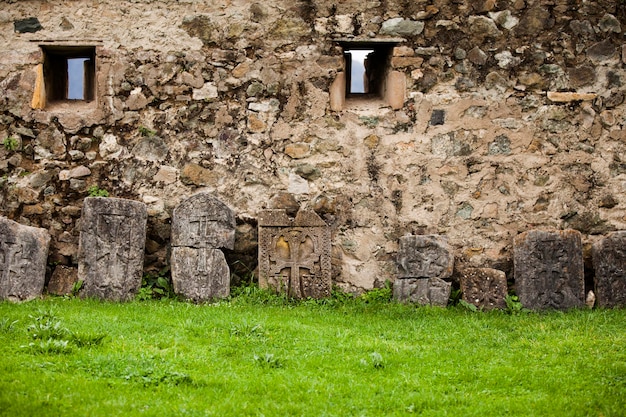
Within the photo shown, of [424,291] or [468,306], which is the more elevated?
[424,291]

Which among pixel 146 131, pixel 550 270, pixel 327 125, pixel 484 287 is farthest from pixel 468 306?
pixel 146 131

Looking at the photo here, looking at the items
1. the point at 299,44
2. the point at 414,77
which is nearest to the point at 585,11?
the point at 414,77

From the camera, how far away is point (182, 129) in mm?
8242

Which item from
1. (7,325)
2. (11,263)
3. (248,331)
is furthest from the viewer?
(11,263)

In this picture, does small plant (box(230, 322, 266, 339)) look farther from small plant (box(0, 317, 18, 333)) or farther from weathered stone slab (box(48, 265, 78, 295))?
weathered stone slab (box(48, 265, 78, 295))

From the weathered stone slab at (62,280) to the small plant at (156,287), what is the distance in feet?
2.30

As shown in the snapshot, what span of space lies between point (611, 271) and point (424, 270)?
186cm

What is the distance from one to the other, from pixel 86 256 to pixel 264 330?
2269 mm

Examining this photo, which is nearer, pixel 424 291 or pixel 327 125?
pixel 424 291

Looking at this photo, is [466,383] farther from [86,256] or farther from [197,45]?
[197,45]

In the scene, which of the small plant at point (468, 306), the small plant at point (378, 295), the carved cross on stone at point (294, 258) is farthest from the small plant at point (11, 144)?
the small plant at point (468, 306)

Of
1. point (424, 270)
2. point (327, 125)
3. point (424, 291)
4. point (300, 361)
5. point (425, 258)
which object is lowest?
point (300, 361)

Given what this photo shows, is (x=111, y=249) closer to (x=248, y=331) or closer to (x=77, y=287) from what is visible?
(x=77, y=287)

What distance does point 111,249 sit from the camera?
25.0 feet
